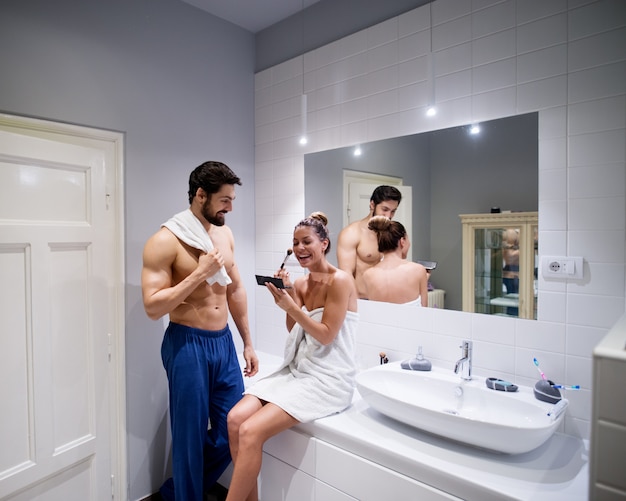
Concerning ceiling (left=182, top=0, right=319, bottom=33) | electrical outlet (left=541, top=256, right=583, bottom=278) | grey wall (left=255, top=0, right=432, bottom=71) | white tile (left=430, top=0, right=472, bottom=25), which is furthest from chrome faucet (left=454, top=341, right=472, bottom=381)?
ceiling (left=182, top=0, right=319, bottom=33)

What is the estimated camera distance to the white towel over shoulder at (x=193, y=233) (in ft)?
6.02

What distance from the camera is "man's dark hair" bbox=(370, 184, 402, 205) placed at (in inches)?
82.4

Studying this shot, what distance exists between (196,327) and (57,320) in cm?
66

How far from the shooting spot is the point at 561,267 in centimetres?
160

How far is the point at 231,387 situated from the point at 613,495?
1489mm

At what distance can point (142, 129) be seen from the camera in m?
2.23

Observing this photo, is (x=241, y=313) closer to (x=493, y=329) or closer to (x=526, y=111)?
(x=493, y=329)

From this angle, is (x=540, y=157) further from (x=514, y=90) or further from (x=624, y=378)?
(x=624, y=378)

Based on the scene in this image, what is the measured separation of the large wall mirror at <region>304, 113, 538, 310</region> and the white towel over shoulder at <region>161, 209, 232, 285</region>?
3.01 ft

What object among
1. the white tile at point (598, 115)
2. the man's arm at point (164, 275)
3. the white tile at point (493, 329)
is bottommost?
the white tile at point (493, 329)

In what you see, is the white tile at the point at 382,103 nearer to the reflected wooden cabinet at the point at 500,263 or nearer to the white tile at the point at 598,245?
the reflected wooden cabinet at the point at 500,263

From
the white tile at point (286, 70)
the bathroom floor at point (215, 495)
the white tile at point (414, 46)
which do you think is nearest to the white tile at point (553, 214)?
the white tile at point (414, 46)

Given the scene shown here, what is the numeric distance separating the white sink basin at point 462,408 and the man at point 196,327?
0.69 metres

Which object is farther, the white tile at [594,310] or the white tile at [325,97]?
the white tile at [325,97]
